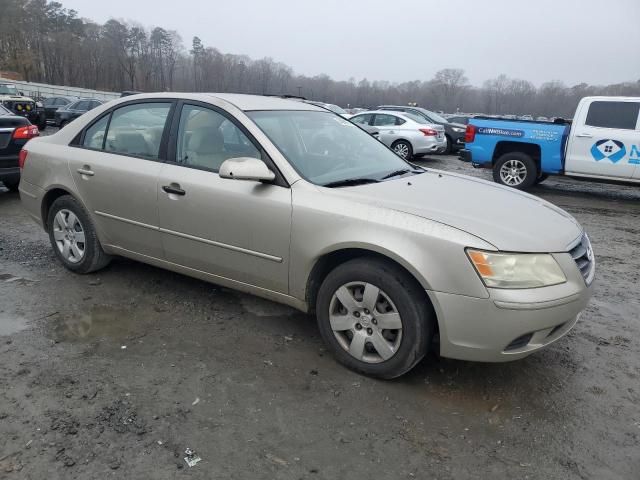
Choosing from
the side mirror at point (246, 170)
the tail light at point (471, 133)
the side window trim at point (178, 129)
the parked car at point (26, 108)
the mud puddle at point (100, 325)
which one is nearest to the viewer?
the side mirror at point (246, 170)

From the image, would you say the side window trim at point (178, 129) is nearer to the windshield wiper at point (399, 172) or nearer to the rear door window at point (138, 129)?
the rear door window at point (138, 129)

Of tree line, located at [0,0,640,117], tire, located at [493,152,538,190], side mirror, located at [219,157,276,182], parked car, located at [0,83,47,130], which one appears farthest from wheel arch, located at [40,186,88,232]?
tree line, located at [0,0,640,117]

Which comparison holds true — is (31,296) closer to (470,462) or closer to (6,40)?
(470,462)

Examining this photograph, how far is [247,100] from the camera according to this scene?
3.83 m

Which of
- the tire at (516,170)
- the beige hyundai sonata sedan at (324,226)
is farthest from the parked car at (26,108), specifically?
the beige hyundai sonata sedan at (324,226)

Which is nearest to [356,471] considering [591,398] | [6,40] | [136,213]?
[591,398]

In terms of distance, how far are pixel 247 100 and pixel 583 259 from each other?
2596 millimetres

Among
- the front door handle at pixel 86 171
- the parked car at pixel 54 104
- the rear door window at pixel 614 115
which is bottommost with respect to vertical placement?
the parked car at pixel 54 104

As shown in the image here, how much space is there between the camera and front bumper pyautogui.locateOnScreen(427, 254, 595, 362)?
2545 mm

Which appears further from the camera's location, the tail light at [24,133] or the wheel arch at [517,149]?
the wheel arch at [517,149]

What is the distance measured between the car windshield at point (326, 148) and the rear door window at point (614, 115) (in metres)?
6.92

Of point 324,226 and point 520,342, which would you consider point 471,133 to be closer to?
point 324,226

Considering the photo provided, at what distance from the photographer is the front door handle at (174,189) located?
3499 millimetres

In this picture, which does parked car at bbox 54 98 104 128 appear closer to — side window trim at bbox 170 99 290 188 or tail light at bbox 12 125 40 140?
tail light at bbox 12 125 40 140
